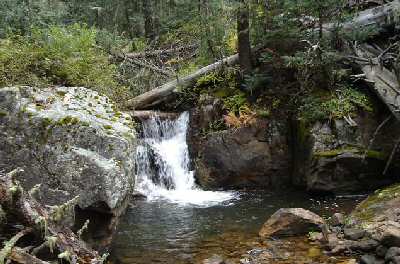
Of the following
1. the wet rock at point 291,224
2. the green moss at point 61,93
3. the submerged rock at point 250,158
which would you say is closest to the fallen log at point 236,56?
the submerged rock at point 250,158

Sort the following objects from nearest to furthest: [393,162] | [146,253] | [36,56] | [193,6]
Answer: [146,253] < [36,56] < [393,162] < [193,6]

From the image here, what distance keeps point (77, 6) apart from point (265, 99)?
45.5 ft

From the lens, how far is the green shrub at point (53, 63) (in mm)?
8109

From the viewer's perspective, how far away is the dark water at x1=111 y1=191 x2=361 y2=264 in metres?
7.83

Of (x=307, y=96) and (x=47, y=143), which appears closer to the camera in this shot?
(x=47, y=143)

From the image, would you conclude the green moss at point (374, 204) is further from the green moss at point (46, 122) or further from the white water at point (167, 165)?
the green moss at point (46, 122)

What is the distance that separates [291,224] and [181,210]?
3019mm

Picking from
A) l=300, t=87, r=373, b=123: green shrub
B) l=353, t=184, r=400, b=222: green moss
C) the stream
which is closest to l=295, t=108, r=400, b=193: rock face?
l=300, t=87, r=373, b=123: green shrub

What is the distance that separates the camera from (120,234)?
8828 mm

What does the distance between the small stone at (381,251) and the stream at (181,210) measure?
4.07 feet

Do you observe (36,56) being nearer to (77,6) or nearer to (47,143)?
(47,143)

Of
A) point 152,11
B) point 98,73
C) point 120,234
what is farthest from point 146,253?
point 152,11

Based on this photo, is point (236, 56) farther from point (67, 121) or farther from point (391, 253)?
point (391, 253)

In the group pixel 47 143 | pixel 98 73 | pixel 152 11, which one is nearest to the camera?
pixel 47 143
